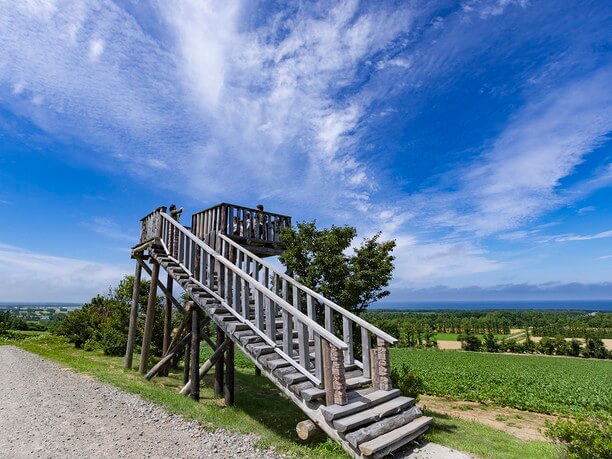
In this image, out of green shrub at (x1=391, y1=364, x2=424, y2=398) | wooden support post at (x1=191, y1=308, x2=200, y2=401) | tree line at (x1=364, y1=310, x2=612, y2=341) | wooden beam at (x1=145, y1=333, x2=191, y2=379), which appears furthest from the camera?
tree line at (x1=364, y1=310, x2=612, y2=341)

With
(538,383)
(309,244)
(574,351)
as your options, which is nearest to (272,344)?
(309,244)

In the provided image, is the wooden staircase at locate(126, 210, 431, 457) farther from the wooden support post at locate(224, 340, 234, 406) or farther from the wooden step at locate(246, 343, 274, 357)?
the wooden support post at locate(224, 340, 234, 406)

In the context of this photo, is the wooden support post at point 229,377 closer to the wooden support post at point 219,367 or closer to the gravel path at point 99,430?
the wooden support post at point 219,367

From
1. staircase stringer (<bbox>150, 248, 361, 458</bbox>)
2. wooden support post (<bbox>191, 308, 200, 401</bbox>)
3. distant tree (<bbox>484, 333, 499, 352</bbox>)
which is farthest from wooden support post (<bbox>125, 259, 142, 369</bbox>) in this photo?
distant tree (<bbox>484, 333, 499, 352</bbox>)

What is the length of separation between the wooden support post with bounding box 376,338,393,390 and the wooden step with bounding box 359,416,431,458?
0.79 meters

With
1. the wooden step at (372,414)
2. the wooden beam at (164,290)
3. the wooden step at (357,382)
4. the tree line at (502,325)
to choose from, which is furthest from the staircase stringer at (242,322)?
the tree line at (502,325)

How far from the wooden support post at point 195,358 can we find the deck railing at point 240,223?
2478 mm

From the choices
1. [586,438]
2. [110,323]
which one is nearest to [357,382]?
[586,438]

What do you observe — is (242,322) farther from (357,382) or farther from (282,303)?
(357,382)

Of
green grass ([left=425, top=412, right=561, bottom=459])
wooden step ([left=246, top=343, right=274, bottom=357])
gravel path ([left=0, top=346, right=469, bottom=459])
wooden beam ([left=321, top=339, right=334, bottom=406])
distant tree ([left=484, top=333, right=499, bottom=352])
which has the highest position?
wooden step ([left=246, top=343, right=274, bottom=357])

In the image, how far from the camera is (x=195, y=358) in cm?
919

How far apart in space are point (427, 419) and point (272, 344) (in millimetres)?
3200

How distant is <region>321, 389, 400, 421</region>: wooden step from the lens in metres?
5.30

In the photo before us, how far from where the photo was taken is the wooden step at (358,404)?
5297 mm
